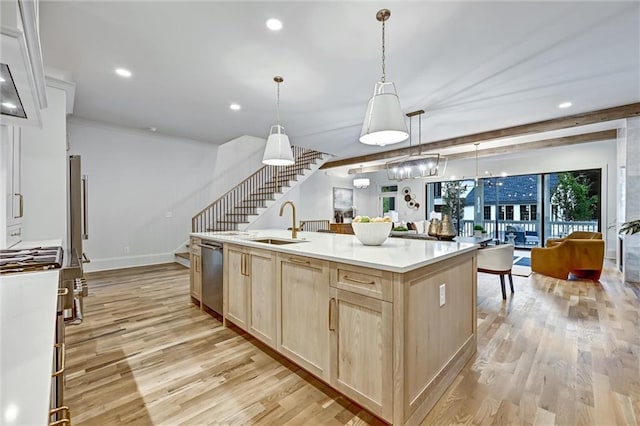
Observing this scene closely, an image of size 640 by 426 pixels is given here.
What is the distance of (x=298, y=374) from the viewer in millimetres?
2141

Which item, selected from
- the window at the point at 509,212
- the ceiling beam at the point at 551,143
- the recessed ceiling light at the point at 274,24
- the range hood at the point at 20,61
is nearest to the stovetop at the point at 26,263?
the range hood at the point at 20,61

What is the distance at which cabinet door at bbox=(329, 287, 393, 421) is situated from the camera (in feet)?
5.09

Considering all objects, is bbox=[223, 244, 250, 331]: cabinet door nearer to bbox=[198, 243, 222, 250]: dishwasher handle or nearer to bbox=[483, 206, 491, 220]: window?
bbox=[198, 243, 222, 250]: dishwasher handle

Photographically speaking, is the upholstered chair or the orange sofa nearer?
the upholstered chair

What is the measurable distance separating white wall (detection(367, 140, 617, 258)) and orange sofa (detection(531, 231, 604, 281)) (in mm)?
3197

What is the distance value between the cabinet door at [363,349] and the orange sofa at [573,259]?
4965mm

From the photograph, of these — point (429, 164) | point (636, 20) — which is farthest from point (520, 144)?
point (636, 20)

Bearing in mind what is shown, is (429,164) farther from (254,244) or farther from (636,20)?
(254,244)

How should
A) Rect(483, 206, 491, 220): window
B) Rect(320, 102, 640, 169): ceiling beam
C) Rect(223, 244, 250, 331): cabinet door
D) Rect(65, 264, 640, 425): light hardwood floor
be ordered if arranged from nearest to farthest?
Rect(65, 264, 640, 425): light hardwood floor
Rect(223, 244, 250, 331): cabinet door
Rect(320, 102, 640, 169): ceiling beam
Rect(483, 206, 491, 220): window

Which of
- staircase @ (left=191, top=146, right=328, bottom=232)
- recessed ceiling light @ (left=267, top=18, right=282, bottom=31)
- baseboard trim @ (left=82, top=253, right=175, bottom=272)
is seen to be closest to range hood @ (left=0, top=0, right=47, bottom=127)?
recessed ceiling light @ (left=267, top=18, right=282, bottom=31)

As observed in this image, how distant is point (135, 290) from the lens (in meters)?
4.27

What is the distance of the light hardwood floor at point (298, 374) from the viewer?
67.9 inches

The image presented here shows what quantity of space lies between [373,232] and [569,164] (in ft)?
26.9

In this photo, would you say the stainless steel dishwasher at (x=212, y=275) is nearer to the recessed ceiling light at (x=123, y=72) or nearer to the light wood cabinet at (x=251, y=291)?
the light wood cabinet at (x=251, y=291)
